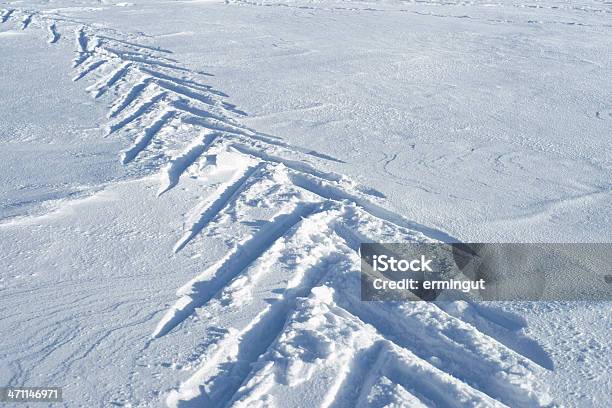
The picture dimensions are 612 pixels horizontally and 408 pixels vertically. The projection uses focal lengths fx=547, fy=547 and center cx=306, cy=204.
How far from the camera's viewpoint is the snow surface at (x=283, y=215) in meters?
2.49

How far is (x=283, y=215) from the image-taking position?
374 cm

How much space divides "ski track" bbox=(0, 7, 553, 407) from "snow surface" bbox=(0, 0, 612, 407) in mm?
13

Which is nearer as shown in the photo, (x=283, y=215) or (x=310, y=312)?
(x=310, y=312)

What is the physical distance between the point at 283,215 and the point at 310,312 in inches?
41.6

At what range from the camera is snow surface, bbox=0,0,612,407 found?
2488 millimetres

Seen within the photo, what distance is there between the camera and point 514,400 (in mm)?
2387

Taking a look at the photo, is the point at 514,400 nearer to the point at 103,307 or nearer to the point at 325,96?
the point at 103,307

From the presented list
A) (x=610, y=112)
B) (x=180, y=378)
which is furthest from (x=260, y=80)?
(x=180, y=378)

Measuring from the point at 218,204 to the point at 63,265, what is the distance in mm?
1125

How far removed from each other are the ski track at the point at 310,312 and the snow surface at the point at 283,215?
0.01 meters

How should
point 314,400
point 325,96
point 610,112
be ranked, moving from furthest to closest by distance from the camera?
1. point 325,96
2. point 610,112
3. point 314,400

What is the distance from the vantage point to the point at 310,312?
9.23 ft

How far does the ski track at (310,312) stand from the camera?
2408 mm

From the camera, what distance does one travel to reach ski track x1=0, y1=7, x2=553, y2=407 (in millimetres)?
2408
